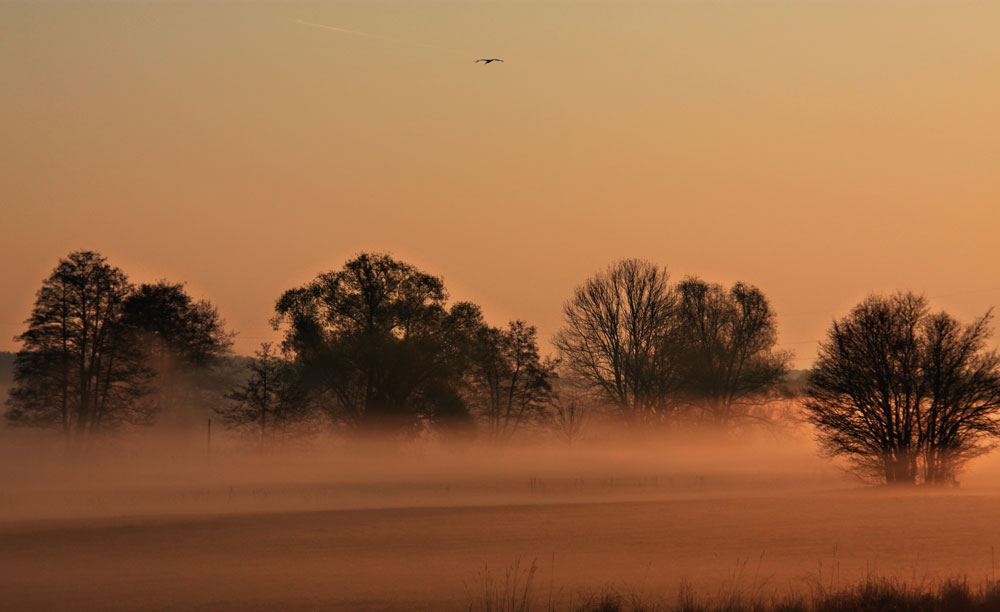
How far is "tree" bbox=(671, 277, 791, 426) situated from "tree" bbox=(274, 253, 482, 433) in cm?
1683

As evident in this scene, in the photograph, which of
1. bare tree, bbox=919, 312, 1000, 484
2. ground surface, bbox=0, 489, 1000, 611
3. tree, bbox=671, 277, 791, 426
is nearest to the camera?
ground surface, bbox=0, 489, 1000, 611

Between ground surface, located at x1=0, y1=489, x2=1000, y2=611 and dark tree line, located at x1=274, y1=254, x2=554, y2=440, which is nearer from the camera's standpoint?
ground surface, located at x1=0, y1=489, x2=1000, y2=611

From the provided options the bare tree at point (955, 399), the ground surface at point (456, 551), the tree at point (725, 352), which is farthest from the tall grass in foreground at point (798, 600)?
the tree at point (725, 352)

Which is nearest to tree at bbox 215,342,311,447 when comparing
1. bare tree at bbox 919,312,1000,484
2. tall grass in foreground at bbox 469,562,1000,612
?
bare tree at bbox 919,312,1000,484

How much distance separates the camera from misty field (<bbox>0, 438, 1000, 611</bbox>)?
68.4 ft

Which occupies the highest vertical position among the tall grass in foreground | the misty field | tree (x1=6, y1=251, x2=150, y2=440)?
tree (x1=6, y1=251, x2=150, y2=440)

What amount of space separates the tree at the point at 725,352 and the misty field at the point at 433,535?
1233 cm

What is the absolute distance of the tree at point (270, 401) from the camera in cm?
6431

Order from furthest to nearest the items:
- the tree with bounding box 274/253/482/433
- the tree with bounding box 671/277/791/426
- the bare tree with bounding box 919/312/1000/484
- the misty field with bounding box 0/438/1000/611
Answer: the tree with bounding box 671/277/791/426, the tree with bounding box 274/253/482/433, the bare tree with bounding box 919/312/1000/484, the misty field with bounding box 0/438/1000/611

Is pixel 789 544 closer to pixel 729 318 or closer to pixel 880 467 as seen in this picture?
pixel 880 467

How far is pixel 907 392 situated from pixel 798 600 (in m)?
37.4

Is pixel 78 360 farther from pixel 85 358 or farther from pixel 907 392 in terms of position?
pixel 907 392

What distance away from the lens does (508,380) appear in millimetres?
77500

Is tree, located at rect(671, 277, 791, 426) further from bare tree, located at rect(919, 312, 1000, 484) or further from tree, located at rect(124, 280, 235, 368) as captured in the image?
tree, located at rect(124, 280, 235, 368)
